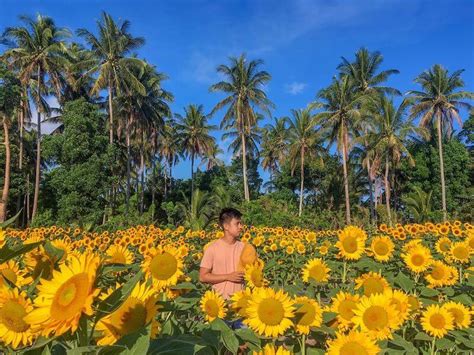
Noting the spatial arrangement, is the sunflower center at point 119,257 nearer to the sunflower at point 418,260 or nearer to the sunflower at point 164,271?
the sunflower at point 164,271

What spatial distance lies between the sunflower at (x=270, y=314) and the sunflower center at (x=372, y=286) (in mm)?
497

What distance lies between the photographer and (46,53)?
25.2 meters

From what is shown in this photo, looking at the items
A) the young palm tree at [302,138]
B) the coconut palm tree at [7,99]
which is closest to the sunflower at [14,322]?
the coconut palm tree at [7,99]

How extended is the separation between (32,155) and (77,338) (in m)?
34.5

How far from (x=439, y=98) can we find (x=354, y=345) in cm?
3164

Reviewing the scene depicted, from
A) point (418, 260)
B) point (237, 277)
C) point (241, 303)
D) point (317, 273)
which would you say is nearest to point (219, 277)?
point (237, 277)

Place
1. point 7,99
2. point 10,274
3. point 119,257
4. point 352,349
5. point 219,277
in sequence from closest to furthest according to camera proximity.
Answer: point 10,274, point 352,349, point 119,257, point 219,277, point 7,99

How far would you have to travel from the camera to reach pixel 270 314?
5.20ft

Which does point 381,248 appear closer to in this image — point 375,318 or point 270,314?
point 375,318

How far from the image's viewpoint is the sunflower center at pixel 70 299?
767mm

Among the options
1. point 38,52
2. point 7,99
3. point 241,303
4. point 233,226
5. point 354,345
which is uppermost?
point 38,52

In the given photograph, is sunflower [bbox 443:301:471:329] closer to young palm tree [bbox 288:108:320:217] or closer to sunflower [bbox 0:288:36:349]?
sunflower [bbox 0:288:36:349]

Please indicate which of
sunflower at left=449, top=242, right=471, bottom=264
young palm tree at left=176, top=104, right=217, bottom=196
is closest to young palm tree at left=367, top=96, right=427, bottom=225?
young palm tree at left=176, top=104, right=217, bottom=196

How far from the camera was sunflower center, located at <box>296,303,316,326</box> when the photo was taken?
1.63m
